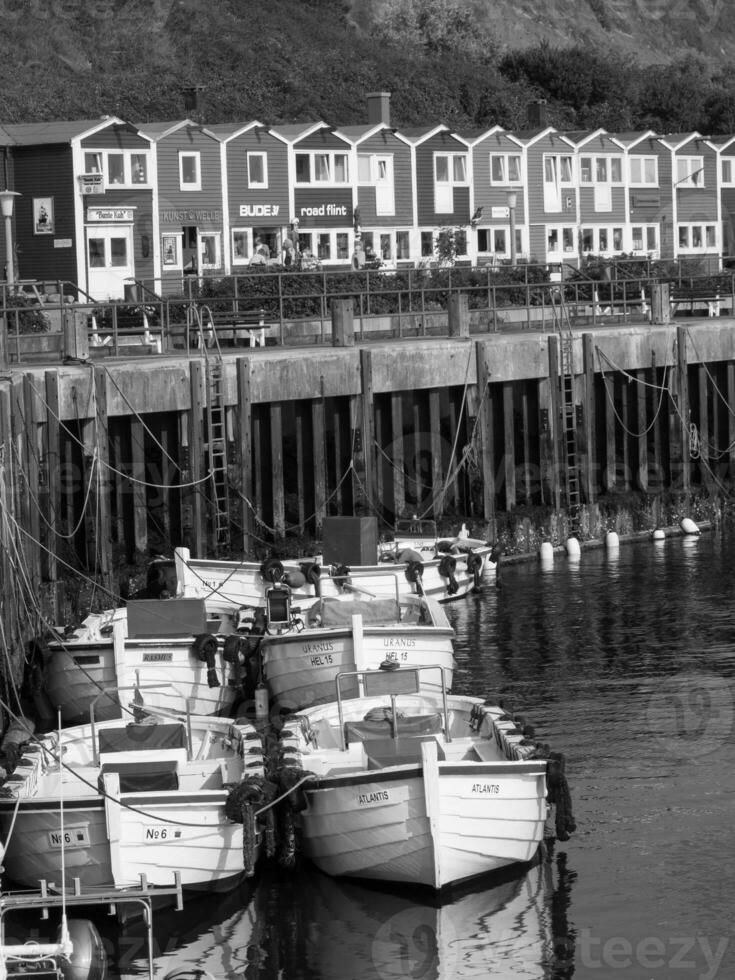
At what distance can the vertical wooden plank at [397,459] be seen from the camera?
35.8 metres

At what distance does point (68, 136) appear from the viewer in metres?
61.8

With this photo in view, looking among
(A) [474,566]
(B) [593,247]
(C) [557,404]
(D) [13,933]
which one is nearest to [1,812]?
(D) [13,933]

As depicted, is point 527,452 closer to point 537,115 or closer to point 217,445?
point 217,445

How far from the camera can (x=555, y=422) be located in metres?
38.6

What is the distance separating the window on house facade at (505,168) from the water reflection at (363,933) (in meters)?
62.3

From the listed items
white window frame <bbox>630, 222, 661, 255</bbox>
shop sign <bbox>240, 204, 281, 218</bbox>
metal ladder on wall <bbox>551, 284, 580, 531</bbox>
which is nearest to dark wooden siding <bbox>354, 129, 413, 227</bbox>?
shop sign <bbox>240, 204, 281, 218</bbox>

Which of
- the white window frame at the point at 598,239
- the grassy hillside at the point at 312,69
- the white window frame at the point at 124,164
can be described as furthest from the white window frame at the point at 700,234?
the white window frame at the point at 124,164

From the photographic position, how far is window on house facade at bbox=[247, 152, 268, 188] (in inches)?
2702

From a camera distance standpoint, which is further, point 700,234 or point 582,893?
point 700,234

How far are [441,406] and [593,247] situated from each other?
152ft

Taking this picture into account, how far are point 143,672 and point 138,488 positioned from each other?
300 inches

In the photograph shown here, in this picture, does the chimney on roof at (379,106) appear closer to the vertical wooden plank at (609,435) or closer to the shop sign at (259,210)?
the shop sign at (259,210)

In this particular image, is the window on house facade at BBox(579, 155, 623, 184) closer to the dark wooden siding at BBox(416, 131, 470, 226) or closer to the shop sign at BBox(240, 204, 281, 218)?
the dark wooden siding at BBox(416, 131, 470, 226)

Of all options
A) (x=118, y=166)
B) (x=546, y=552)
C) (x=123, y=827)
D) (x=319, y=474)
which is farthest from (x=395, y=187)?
(x=123, y=827)
